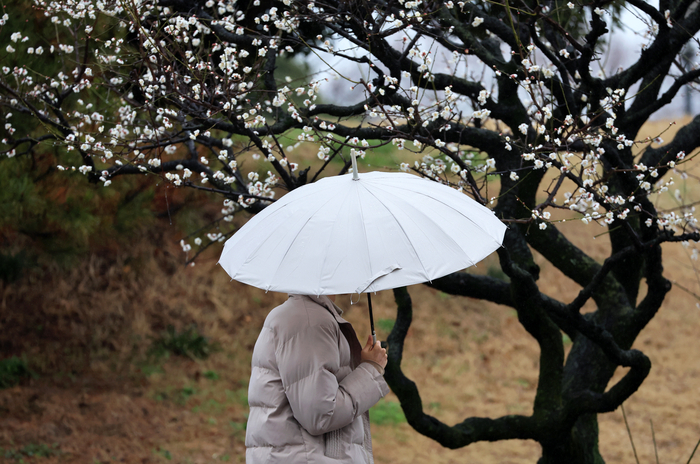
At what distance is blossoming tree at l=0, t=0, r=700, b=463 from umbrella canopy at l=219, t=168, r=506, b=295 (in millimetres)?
722

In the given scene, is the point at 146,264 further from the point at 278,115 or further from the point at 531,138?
the point at 531,138

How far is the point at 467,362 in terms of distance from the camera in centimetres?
870

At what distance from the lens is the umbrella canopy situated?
184cm

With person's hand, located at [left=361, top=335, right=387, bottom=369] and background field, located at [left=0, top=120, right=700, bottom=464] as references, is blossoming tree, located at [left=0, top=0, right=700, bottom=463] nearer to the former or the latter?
person's hand, located at [left=361, top=335, right=387, bottom=369]

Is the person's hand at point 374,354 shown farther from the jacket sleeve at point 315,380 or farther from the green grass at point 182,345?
the green grass at point 182,345

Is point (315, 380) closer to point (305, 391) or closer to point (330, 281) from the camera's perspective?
point (305, 391)

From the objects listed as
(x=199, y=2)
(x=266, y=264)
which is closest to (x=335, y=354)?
(x=266, y=264)

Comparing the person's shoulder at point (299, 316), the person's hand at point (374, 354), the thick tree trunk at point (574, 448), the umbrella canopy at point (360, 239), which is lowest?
the thick tree trunk at point (574, 448)

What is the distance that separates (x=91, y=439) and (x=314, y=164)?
6676 mm

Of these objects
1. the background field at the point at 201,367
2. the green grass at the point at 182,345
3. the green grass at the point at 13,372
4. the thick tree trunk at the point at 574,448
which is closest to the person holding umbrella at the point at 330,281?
the thick tree trunk at the point at 574,448

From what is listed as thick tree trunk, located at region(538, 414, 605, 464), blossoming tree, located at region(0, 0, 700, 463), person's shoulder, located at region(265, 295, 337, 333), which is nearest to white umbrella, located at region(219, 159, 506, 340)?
person's shoulder, located at region(265, 295, 337, 333)

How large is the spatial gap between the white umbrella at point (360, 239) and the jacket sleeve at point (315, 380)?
166mm

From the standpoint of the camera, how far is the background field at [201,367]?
6242 millimetres

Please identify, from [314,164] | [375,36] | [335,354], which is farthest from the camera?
[314,164]
